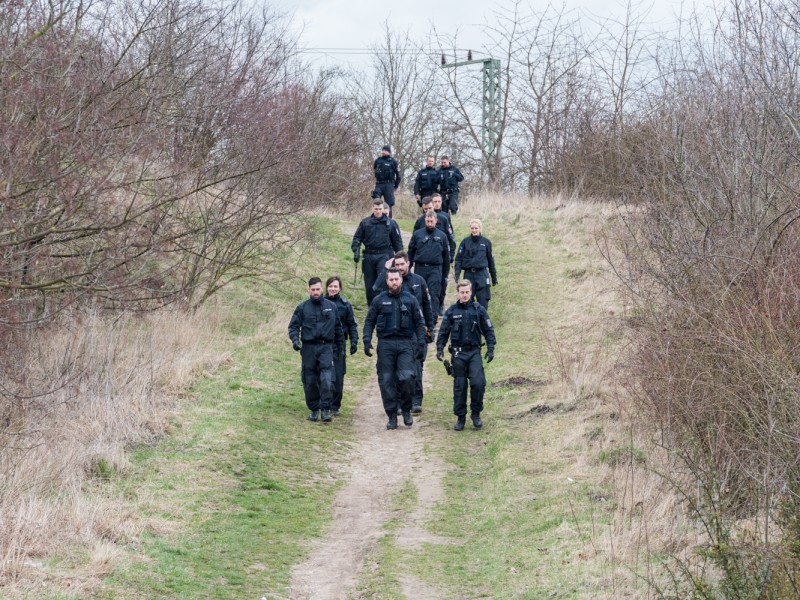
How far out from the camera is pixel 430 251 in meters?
15.8

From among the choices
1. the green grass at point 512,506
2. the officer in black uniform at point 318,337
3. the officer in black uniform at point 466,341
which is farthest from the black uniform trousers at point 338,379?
the officer in black uniform at point 466,341

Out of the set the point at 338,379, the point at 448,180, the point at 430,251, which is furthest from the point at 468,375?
the point at 448,180

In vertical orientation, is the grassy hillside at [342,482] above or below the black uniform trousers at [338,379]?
below

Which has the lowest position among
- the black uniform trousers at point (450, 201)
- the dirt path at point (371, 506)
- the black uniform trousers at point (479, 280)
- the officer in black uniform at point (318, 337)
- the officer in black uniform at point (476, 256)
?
the dirt path at point (371, 506)

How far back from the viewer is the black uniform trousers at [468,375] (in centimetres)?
1219

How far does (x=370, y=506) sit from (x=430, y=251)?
6.73m

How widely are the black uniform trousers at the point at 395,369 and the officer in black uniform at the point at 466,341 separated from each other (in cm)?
42

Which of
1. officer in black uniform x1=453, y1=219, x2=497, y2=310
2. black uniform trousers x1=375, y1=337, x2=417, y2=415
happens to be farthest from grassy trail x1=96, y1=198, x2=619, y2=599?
officer in black uniform x1=453, y1=219, x2=497, y2=310

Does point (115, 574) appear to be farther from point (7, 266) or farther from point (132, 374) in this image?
point (132, 374)

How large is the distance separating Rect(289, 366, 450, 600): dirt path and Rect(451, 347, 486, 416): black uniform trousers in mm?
634

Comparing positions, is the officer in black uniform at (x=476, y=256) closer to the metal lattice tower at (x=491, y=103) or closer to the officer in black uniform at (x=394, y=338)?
the officer in black uniform at (x=394, y=338)

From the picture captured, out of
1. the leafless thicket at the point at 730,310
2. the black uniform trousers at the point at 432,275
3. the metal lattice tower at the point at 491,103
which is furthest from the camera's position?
the metal lattice tower at the point at 491,103

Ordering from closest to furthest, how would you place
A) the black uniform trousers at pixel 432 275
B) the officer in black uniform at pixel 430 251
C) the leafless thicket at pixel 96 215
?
the leafless thicket at pixel 96 215 → the officer in black uniform at pixel 430 251 → the black uniform trousers at pixel 432 275

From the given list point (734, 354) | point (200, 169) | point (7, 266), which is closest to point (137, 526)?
point (7, 266)
